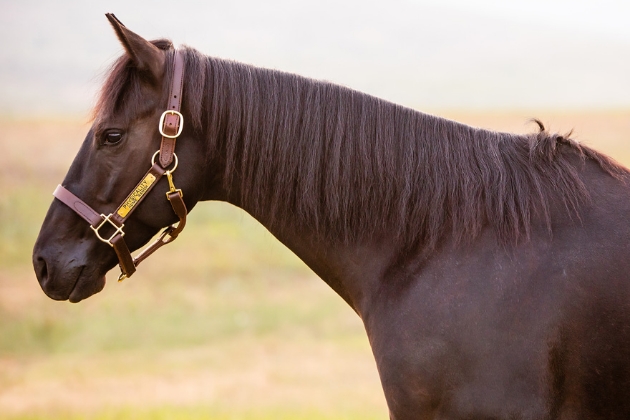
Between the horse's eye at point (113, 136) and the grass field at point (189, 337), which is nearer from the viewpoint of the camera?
the horse's eye at point (113, 136)

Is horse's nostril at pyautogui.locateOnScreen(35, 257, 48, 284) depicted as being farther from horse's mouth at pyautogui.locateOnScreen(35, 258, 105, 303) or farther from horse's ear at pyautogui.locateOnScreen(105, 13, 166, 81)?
horse's ear at pyautogui.locateOnScreen(105, 13, 166, 81)

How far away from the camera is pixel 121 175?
3.04 m

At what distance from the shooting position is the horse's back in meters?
2.66

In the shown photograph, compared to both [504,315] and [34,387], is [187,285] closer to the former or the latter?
[34,387]

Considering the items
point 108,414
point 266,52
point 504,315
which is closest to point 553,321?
point 504,315

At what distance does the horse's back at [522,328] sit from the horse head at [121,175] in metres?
1.29

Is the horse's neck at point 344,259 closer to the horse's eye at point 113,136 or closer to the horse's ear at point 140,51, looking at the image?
the horse's eye at point 113,136

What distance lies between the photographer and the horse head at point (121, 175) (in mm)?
3039

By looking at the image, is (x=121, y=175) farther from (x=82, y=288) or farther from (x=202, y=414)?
(x=202, y=414)

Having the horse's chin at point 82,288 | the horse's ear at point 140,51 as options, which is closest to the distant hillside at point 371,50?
the horse's ear at point 140,51

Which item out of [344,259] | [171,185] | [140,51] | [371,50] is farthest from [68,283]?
[371,50]

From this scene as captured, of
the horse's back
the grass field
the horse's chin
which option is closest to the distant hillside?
the grass field

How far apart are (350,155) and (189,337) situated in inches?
577

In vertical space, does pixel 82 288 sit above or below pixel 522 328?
below
